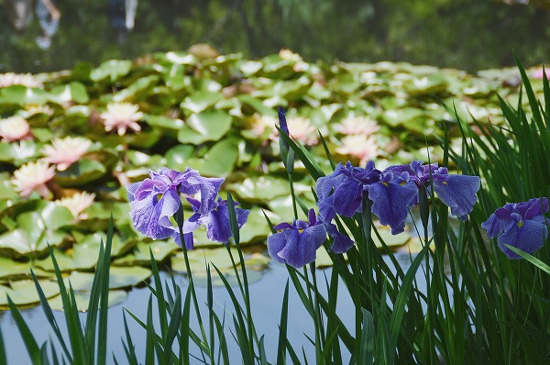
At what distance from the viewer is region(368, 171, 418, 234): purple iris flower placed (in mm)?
646

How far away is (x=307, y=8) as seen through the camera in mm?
6844

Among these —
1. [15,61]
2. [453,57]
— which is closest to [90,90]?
[15,61]

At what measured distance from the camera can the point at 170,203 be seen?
0.69m

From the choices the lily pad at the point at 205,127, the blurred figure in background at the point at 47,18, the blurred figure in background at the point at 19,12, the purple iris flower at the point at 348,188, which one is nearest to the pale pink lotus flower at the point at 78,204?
the lily pad at the point at 205,127

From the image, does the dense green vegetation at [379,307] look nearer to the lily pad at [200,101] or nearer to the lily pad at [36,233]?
the lily pad at [36,233]

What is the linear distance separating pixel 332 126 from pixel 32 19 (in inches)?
174

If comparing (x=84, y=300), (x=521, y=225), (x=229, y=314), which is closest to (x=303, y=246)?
(x=521, y=225)

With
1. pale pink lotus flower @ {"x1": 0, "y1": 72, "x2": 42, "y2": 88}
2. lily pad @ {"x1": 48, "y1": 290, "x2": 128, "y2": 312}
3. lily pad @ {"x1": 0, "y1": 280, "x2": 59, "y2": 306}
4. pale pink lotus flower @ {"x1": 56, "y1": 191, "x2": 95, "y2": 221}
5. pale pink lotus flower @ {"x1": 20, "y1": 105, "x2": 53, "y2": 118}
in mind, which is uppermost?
pale pink lotus flower @ {"x1": 0, "y1": 72, "x2": 42, "y2": 88}

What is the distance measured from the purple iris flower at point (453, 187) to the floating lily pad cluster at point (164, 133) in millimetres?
904

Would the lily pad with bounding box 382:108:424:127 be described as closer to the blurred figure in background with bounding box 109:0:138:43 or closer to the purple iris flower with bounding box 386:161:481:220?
the purple iris flower with bounding box 386:161:481:220

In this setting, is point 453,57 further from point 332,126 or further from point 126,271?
point 126,271

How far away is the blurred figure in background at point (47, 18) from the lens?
17.0ft

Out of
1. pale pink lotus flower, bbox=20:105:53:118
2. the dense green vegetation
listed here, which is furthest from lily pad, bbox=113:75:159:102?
the dense green vegetation

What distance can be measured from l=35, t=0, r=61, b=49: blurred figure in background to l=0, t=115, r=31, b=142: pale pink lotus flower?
3115 mm
